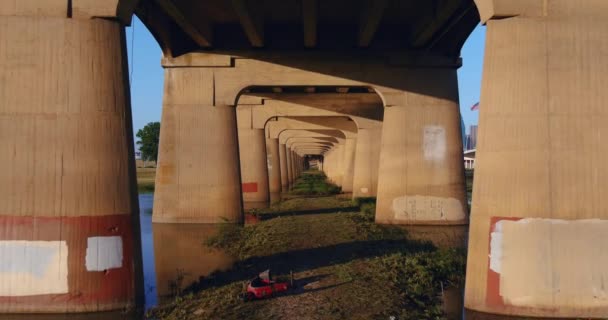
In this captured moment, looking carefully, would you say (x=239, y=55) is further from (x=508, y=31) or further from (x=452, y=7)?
(x=508, y=31)

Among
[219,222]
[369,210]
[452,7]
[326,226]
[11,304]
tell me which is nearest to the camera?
[11,304]

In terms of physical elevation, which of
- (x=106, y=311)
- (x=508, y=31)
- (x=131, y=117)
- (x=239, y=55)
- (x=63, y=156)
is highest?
(x=239, y=55)

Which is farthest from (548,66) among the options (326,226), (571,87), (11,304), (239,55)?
(239,55)

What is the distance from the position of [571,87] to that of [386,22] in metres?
15.6

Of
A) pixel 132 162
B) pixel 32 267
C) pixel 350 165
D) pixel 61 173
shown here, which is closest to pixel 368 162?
pixel 350 165

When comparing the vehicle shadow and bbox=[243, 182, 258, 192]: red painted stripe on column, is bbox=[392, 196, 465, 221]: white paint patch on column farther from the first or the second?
bbox=[243, 182, 258, 192]: red painted stripe on column

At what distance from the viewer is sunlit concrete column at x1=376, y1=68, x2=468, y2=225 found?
2734cm

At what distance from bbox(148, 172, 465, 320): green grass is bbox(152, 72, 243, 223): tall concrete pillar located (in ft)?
10.3

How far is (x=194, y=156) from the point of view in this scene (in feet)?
91.9

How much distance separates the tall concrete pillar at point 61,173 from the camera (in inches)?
461

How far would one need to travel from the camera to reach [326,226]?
26328 mm

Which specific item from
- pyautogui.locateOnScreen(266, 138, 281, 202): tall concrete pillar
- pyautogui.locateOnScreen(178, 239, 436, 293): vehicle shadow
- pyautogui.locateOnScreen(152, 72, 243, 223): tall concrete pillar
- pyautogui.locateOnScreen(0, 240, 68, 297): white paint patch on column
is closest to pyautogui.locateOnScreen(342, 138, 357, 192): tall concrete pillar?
pyautogui.locateOnScreen(266, 138, 281, 202): tall concrete pillar

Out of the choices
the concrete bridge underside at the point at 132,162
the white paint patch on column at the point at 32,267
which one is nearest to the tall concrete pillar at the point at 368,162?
the concrete bridge underside at the point at 132,162

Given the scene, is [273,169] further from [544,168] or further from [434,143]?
[544,168]
